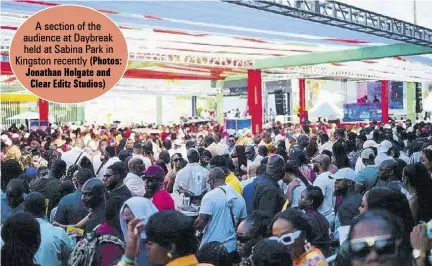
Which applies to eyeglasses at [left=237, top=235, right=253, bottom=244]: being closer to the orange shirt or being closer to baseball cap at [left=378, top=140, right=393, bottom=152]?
the orange shirt

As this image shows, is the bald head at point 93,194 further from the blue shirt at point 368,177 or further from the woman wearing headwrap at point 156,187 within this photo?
the blue shirt at point 368,177

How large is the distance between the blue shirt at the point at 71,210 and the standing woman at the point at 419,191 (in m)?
2.63

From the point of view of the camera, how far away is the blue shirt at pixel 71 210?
4.86 metres

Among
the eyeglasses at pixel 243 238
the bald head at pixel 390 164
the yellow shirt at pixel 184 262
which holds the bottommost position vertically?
the eyeglasses at pixel 243 238

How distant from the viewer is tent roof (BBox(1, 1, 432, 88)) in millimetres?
9484

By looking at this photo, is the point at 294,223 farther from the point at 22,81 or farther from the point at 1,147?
the point at 1,147

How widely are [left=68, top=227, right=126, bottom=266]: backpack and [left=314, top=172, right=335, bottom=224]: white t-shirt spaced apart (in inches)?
93.5

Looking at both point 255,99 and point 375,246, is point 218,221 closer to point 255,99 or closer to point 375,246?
point 375,246

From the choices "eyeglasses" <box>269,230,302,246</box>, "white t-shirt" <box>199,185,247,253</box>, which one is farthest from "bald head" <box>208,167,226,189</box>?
"eyeglasses" <box>269,230,302,246</box>

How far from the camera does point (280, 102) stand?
41.7 metres

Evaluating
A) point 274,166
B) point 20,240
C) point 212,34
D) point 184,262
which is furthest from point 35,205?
point 212,34

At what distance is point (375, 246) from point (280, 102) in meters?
39.8

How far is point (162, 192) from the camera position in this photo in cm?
500

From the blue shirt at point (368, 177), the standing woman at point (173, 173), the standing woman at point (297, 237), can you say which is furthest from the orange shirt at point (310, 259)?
the standing woman at point (173, 173)
